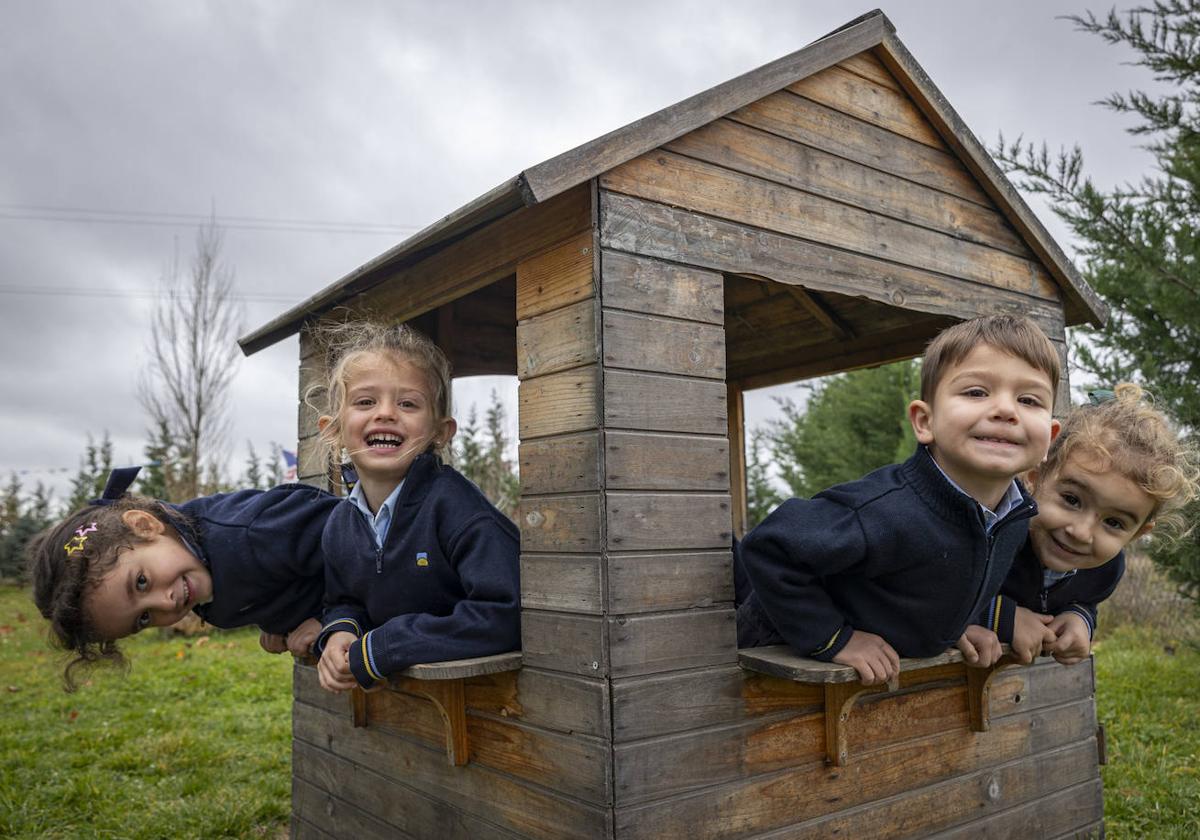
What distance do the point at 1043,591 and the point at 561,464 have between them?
177cm

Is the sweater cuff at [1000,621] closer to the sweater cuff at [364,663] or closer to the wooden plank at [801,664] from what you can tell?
the wooden plank at [801,664]

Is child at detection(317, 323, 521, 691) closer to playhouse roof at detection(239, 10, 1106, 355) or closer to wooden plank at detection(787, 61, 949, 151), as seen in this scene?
playhouse roof at detection(239, 10, 1106, 355)

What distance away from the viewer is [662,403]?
2.72 metres

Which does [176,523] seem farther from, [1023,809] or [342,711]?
[1023,809]

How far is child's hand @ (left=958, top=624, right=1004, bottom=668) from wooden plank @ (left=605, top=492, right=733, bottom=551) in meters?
0.83

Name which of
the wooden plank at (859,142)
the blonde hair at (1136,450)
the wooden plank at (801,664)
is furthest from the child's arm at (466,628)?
the blonde hair at (1136,450)

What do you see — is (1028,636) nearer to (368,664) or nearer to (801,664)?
(801,664)

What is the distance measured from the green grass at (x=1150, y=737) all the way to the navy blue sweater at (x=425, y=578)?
337cm

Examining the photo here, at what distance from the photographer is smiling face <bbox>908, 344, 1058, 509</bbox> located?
2553 mm

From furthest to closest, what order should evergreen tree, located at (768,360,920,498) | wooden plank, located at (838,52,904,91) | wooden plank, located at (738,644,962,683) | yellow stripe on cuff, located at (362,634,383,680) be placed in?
evergreen tree, located at (768,360,920,498) → wooden plank, located at (838,52,904,91) → yellow stripe on cuff, located at (362,634,383,680) → wooden plank, located at (738,644,962,683)

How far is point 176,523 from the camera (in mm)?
3342

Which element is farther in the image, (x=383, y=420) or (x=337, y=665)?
(x=383, y=420)

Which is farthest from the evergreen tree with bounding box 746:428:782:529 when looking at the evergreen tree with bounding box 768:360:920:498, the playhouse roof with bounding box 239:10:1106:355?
the playhouse roof with bounding box 239:10:1106:355

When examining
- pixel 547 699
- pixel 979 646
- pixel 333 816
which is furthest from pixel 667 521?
pixel 333 816
